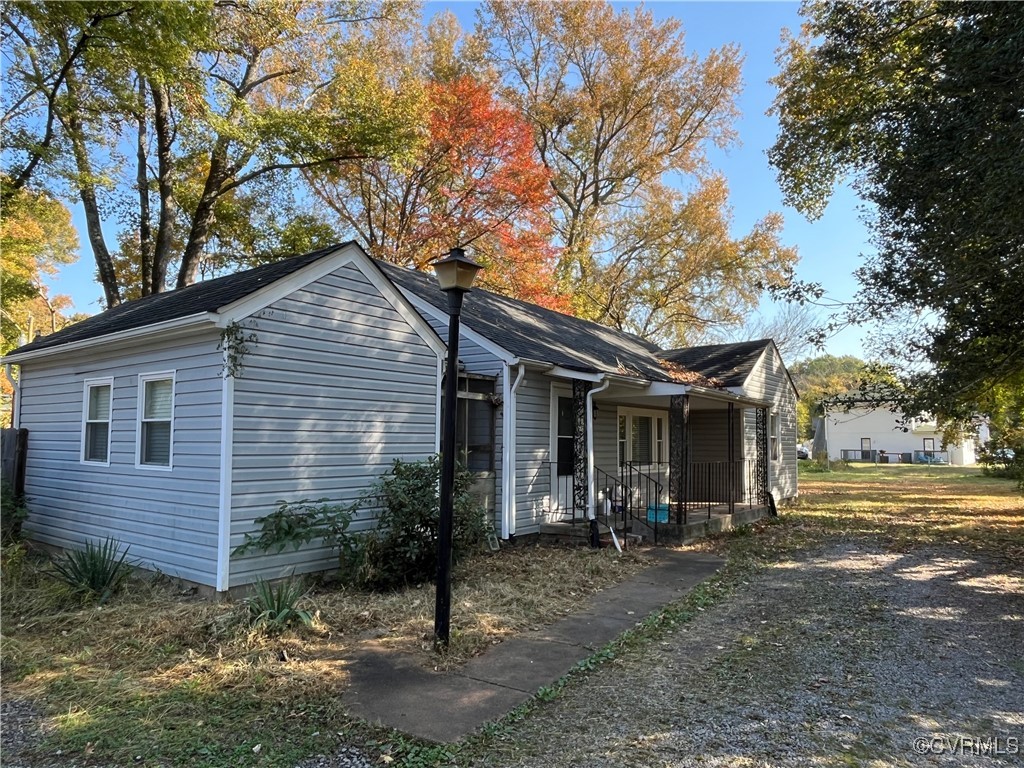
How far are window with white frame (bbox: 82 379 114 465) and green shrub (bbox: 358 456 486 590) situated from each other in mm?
3724

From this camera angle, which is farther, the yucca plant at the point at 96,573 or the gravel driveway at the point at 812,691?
the yucca plant at the point at 96,573

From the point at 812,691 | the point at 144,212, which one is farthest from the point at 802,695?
the point at 144,212

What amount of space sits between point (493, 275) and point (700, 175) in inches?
496

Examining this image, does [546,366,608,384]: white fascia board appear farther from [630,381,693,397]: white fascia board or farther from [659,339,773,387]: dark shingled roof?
[659,339,773,387]: dark shingled roof

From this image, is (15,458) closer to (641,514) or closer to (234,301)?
(234,301)

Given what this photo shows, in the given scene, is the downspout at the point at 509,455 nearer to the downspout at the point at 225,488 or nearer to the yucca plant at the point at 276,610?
the yucca plant at the point at 276,610

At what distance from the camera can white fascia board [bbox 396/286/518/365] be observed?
9.62m

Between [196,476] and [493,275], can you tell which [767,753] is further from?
[493,275]

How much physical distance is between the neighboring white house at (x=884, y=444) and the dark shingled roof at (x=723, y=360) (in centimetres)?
3359

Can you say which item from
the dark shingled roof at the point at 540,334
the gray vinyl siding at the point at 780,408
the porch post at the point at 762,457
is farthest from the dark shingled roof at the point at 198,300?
the gray vinyl siding at the point at 780,408

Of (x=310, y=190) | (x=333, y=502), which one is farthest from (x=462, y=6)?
(x=333, y=502)

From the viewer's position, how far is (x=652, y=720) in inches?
156

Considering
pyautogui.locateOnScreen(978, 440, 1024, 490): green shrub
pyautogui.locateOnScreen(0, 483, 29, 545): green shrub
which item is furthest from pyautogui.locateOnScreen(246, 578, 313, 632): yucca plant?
pyautogui.locateOnScreen(978, 440, 1024, 490): green shrub

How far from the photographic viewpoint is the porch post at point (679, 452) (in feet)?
34.6
